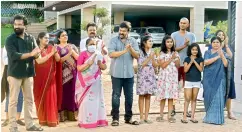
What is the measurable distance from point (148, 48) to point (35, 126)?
220cm

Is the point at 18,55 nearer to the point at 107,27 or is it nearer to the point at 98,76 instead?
the point at 98,76

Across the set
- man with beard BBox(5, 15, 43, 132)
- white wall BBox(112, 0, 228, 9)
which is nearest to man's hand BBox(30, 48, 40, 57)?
man with beard BBox(5, 15, 43, 132)

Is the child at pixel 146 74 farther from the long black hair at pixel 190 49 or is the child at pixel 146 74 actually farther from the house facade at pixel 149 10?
the house facade at pixel 149 10

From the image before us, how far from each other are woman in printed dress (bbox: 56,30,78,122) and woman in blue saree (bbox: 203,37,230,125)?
7.28 ft

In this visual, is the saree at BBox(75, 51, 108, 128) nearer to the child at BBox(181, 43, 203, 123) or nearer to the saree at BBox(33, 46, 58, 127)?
the saree at BBox(33, 46, 58, 127)

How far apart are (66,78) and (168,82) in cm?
169

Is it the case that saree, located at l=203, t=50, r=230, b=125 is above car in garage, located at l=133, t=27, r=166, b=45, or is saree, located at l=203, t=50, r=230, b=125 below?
below

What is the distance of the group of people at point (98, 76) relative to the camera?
598 centimetres

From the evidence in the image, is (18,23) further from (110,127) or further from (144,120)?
(144,120)

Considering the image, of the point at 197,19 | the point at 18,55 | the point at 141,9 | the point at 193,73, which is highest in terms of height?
the point at 141,9

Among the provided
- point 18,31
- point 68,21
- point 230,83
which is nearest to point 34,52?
point 18,31

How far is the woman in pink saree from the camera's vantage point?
6.25 m

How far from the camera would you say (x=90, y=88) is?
6.32 meters

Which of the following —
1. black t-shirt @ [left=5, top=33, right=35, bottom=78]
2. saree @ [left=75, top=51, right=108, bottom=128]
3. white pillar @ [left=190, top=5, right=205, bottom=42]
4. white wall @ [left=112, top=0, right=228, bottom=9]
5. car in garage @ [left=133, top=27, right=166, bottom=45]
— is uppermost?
white wall @ [left=112, top=0, right=228, bottom=9]
